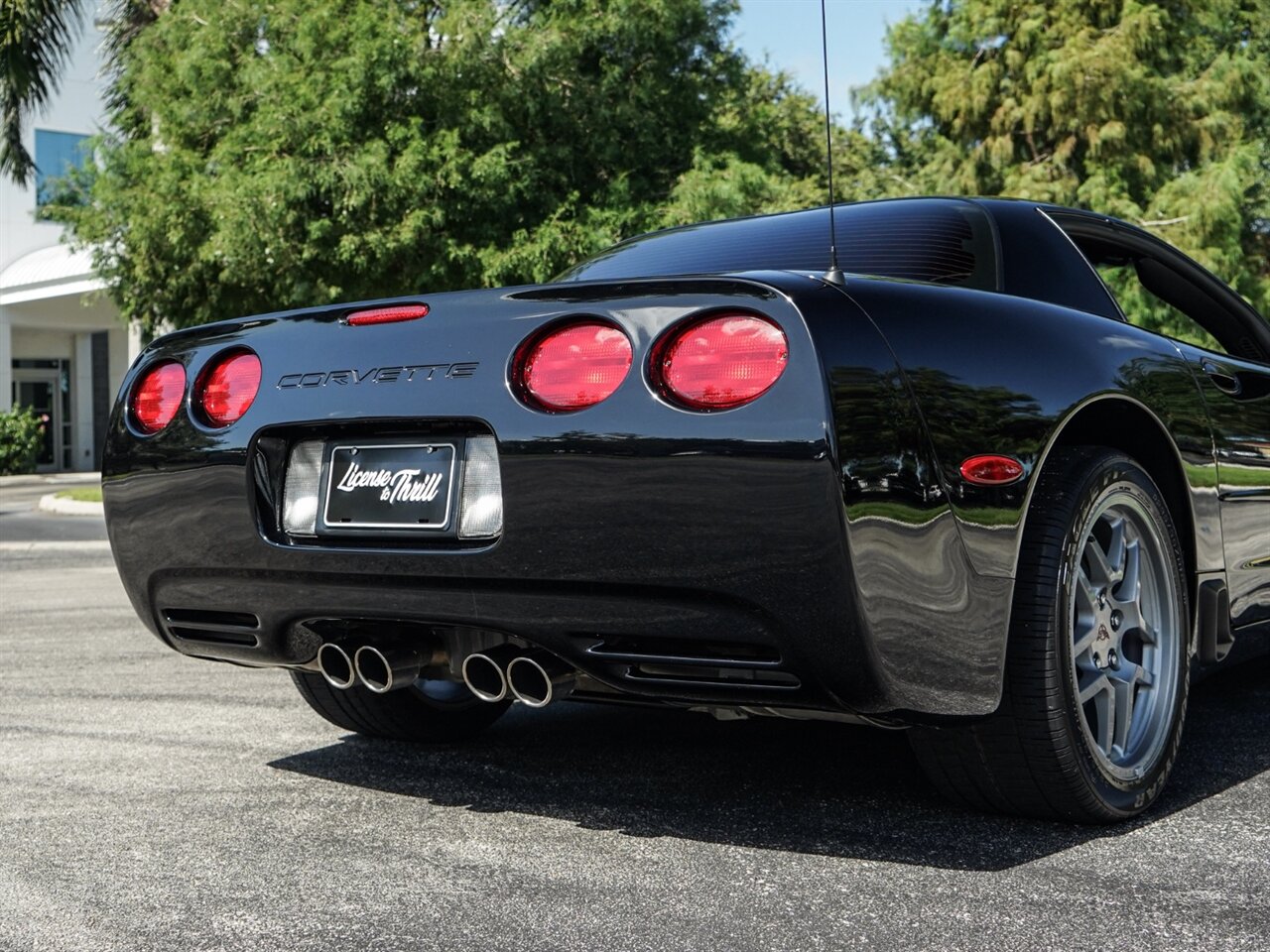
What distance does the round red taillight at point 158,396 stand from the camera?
3.28 meters

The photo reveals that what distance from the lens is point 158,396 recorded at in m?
3.33

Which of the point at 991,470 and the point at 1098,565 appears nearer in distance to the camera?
the point at 991,470

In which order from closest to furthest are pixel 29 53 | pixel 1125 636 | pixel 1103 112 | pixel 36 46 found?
1. pixel 1125 636
2. pixel 29 53
3. pixel 36 46
4. pixel 1103 112

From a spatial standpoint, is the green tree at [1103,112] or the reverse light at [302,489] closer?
the reverse light at [302,489]

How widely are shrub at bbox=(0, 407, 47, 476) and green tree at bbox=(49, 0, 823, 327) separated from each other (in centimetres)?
1299

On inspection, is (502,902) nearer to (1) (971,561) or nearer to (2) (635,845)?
(2) (635,845)

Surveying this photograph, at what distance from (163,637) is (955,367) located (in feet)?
6.11

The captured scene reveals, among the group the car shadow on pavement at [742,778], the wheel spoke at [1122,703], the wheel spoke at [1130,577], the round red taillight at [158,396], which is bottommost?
the car shadow on pavement at [742,778]

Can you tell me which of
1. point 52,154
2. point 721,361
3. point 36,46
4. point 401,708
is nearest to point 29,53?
point 36,46

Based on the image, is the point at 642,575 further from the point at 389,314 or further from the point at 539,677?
the point at 389,314

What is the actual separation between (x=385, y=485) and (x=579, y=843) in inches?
31.8

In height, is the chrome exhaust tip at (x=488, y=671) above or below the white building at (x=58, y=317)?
below

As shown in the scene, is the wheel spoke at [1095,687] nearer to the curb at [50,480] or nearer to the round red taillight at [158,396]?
the round red taillight at [158,396]

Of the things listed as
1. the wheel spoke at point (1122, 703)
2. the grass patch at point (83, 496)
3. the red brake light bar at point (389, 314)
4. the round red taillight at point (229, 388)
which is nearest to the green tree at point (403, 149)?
the grass patch at point (83, 496)
